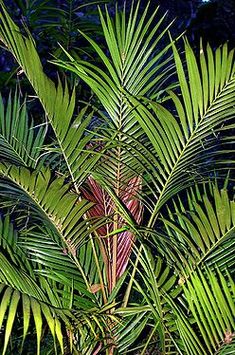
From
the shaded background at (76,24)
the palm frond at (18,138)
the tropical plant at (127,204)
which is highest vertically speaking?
the shaded background at (76,24)

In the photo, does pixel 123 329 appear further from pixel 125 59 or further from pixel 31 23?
pixel 31 23

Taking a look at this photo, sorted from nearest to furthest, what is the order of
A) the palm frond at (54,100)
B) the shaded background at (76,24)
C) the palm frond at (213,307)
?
the palm frond at (213,307) < the palm frond at (54,100) < the shaded background at (76,24)

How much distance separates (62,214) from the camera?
132cm

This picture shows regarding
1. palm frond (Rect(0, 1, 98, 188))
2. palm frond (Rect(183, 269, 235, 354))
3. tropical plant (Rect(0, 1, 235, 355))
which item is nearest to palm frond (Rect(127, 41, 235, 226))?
tropical plant (Rect(0, 1, 235, 355))

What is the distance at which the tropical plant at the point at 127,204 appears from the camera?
4.05 feet

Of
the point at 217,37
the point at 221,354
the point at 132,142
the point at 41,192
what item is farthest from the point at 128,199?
the point at 217,37

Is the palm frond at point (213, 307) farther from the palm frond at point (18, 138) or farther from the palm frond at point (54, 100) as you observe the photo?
the palm frond at point (18, 138)

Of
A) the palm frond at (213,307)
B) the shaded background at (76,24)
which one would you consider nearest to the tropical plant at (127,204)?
the palm frond at (213,307)

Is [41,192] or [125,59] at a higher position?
[125,59]

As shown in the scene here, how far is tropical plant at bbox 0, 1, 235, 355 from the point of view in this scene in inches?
48.6

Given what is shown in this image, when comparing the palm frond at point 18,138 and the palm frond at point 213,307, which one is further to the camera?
the palm frond at point 18,138

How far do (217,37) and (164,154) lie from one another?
1.83m

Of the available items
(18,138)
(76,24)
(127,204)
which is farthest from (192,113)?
(76,24)

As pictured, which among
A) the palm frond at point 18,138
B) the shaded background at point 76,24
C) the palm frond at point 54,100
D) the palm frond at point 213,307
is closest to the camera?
the palm frond at point 213,307
